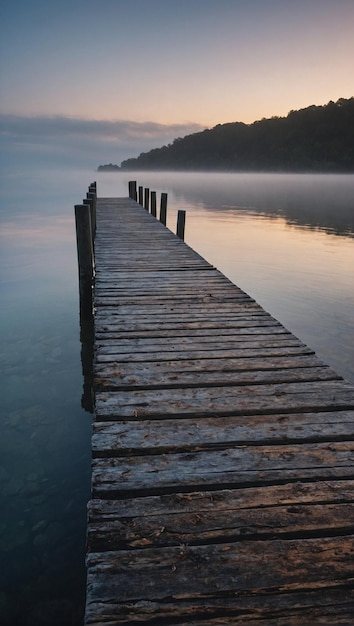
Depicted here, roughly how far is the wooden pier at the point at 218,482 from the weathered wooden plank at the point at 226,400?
0.04 feet

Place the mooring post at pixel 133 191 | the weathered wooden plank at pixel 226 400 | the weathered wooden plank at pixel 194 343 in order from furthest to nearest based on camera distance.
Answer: the mooring post at pixel 133 191 < the weathered wooden plank at pixel 194 343 < the weathered wooden plank at pixel 226 400

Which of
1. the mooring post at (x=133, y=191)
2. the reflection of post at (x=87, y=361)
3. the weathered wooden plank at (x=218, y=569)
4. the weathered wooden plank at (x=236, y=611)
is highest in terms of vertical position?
the mooring post at (x=133, y=191)

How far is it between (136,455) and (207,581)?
82 centimetres

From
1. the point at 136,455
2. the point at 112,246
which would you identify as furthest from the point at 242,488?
the point at 112,246

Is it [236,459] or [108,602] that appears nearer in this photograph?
[108,602]

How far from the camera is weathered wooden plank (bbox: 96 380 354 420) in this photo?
2.71 m

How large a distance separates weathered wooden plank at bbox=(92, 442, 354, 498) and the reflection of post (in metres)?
3.41

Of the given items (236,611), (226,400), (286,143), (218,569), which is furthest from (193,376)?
(286,143)

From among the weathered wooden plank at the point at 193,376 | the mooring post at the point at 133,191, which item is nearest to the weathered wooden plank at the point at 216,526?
the weathered wooden plank at the point at 193,376

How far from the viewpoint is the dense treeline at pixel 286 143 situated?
387 ft

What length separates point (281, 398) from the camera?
2.88m

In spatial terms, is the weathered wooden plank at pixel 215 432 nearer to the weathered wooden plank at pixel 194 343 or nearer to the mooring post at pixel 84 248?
the weathered wooden plank at pixel 194 343

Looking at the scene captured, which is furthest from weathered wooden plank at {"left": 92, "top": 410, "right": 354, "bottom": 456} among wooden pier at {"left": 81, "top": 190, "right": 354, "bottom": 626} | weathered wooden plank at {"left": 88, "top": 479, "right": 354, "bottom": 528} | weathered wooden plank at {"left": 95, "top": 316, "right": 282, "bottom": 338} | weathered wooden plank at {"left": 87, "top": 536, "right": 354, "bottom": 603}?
weathered wooden plank at {"left": 95, "top": 316, "right": 282, "bottom": 338}

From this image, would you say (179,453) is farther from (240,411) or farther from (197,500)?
(240,411)
